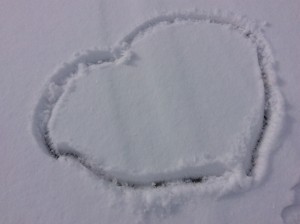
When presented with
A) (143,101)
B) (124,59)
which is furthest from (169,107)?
(124,59)

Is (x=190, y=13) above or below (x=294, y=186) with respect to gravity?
above

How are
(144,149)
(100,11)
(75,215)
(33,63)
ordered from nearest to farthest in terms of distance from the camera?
(75,215), (144,149), (33,63), (100,11)

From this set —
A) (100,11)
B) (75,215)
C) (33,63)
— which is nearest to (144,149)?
(75,215)

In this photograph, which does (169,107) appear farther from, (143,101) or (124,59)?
(124,59)

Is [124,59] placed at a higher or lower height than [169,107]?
higher

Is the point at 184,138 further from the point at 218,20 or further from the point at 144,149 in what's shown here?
the point at 218,20
